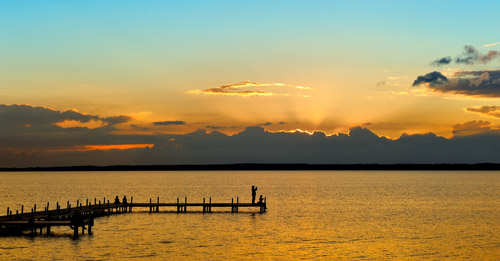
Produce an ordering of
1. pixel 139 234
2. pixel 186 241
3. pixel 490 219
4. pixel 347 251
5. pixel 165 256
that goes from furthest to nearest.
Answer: pixel 490 219 < pixel 139 234 < pixel 186 241 < pixel 347 251 < pixel 165 256

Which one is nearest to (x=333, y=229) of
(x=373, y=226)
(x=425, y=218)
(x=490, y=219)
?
(x=373, y=226)

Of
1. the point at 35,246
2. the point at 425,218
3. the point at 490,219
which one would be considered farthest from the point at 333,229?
the point at 35,246

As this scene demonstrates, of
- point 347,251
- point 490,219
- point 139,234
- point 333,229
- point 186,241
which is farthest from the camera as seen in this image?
point 490,219

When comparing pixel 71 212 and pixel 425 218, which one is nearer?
pixel 71 212

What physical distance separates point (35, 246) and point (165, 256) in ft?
38.8

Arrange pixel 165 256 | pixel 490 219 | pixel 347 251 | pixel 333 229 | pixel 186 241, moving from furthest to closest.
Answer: pixel 490 219, pixel 333 229, pixel 186 241, pixel 347 251, pixel 165 256

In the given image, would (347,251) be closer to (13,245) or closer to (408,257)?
(408,257)

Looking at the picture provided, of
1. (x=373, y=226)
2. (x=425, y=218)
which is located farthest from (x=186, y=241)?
(x=425, y=218)

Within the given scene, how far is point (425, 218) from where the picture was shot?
74562 mm

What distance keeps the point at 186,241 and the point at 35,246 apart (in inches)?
500

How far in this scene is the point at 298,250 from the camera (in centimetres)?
4609

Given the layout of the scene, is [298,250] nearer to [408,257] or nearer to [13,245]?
[408,257]

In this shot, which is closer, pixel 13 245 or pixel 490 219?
pixel 13 245

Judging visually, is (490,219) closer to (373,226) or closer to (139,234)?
(373,226)
